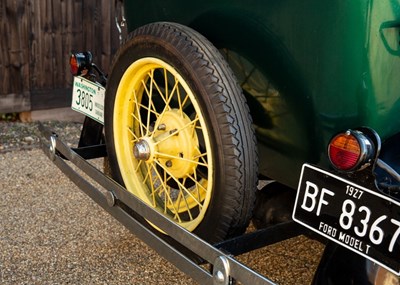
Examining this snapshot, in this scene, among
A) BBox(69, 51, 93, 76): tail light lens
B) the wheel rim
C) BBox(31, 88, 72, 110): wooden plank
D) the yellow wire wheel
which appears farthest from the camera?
BBox(31, 88, 72, 110): wooden plank

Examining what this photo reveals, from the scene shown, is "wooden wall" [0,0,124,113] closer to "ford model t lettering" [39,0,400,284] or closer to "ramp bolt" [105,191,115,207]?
"ford model t lettering" [39,0,400,284]

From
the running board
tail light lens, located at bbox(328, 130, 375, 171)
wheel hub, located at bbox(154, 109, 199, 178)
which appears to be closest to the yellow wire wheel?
wheel hub, located at bbox(154, 109, 199, 178)

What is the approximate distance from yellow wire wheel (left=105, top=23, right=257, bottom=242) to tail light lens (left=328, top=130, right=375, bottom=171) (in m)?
0.35

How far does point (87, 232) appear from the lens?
3.54 metres

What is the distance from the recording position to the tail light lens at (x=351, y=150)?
1824 millimetres

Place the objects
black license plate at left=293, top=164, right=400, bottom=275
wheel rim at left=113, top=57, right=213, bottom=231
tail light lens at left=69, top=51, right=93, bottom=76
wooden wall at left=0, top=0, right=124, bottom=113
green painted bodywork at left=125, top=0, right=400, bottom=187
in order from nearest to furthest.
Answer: black license plate at left=293, top=164, right=400, bottom=275
green painted bodywork at left=125, top=0, right=400, bottom=187
wheel rim at left=113, top=57, right=213, bottom=231
tail light lens at left=69, top=51, right=93, bottom=76
wooden wall at left=0, top=0, right=124, bottom=113

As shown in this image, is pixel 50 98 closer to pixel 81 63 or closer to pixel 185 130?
pixel 81 63

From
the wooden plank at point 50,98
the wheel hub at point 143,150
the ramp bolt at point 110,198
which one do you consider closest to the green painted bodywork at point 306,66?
the wheel hub at point 143,150

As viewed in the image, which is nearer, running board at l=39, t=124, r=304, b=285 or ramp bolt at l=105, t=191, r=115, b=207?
running board at l=39, t=124, r=304, b=285

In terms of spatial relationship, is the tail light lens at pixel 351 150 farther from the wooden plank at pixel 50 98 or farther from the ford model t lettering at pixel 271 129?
the wooden plank at pixel 50 98

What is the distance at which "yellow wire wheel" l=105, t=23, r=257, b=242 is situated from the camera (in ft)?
7.16

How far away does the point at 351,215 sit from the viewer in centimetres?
184

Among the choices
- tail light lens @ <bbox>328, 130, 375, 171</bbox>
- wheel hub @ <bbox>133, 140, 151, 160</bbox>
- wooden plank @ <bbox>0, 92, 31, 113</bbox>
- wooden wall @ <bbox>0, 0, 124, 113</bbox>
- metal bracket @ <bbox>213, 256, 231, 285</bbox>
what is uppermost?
tail light lens @ <bbox>328, 130, 375, 171</bbox>

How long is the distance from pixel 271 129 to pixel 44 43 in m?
3.82
